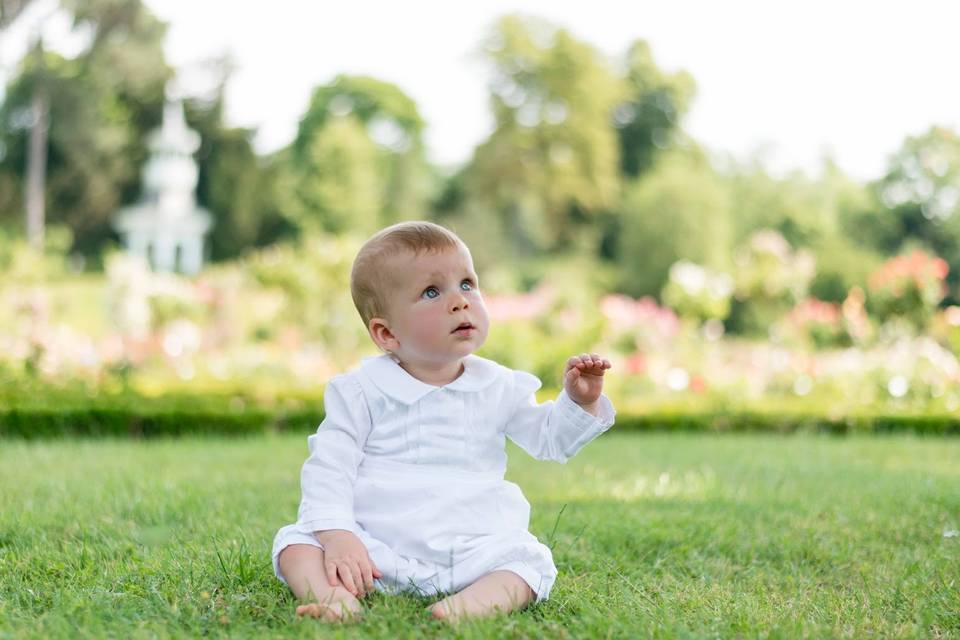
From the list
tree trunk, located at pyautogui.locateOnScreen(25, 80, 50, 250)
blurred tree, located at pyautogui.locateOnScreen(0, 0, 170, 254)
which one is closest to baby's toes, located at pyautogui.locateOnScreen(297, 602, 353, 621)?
tree trunk, located at pyautogui.locateOnScreen(25, 80, 50, 250)

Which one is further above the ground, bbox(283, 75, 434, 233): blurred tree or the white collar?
bbox(283, 75, 434, 233): blurred tree

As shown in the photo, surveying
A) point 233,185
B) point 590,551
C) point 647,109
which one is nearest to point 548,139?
point 647,109

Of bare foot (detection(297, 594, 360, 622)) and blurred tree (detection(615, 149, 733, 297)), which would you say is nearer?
bare foot (detection(297, 594, 360, 622))

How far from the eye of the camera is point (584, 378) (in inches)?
94.7

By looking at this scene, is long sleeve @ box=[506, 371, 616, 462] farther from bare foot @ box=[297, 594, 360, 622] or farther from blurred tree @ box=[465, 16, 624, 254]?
blurred tree @ box=[465, 16, 624, 254]

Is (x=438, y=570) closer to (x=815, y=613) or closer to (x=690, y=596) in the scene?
(x=690, y=596)

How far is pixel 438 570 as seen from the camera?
2.37 m

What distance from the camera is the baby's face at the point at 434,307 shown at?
7.91 ft

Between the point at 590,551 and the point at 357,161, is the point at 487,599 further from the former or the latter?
the point at 357,161

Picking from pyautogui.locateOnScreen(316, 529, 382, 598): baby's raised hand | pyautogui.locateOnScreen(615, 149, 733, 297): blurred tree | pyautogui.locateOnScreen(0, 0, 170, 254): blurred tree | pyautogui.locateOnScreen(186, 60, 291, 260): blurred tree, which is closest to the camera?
pyautogui.locateOnScreen(316, 529, 382, 598): baby's raised hand

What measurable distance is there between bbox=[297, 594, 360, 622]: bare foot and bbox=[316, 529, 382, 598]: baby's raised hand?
0.21ft

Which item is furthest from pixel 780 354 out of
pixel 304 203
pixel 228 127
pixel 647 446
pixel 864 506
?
pixel 228 127

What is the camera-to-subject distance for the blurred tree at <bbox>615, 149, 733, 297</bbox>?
87.4 ft

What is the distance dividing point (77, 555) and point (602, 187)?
2970 centimetres
